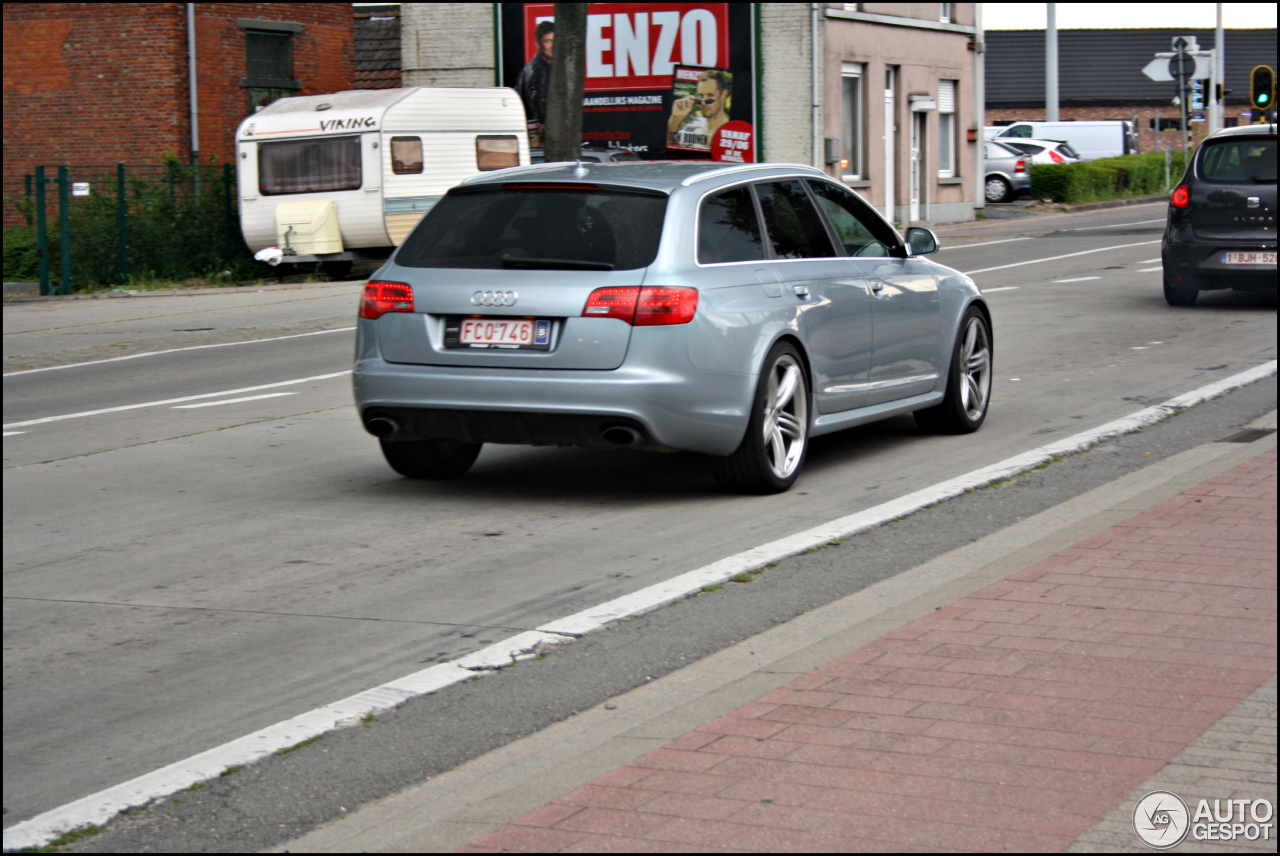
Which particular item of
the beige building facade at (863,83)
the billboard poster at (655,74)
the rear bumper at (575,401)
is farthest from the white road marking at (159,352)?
the beige building facade at (863,83)

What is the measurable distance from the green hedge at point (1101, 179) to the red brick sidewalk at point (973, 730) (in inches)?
1455

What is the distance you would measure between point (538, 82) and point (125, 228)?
12761mm

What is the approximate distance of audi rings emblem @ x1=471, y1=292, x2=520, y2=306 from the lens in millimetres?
7570

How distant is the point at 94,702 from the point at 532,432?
2939mm

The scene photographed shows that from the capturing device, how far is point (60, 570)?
265 inches

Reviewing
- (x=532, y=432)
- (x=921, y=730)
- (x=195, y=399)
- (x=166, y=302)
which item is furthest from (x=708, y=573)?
(x=166, y=302)

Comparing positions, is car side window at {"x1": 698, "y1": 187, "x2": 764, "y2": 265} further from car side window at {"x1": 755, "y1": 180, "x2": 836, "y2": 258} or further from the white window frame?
the white window frame

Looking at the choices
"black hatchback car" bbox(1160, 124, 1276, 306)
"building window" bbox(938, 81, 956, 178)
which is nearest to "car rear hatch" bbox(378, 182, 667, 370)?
"black hatchback car" bbox(1160, 124, 1276, 306)

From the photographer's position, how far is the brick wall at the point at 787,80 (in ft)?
113

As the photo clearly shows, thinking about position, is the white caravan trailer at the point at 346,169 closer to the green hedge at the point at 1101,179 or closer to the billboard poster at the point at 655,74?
the billboard poster at the point at 655,74

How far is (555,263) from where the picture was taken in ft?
25.0

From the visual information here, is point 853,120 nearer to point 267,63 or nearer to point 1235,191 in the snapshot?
point 267,63

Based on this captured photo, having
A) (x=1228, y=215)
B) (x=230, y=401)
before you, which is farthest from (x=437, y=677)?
(x=1228, y=215)

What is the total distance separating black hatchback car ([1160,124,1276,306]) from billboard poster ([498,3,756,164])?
60.2 feet
